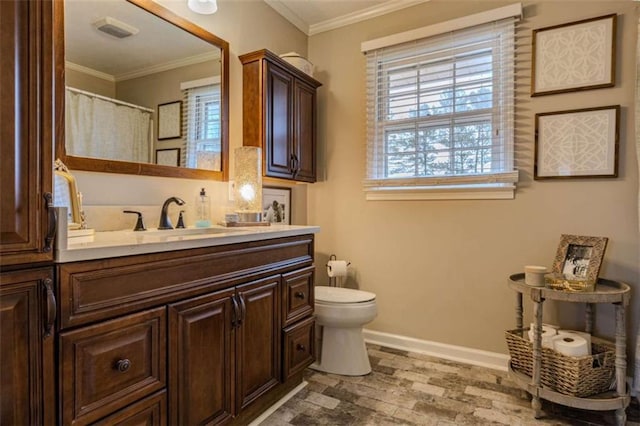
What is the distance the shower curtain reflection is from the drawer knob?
926 mm

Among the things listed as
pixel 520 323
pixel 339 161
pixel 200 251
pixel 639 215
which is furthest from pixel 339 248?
pixel 639 215

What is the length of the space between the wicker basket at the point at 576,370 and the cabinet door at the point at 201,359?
1.56 m

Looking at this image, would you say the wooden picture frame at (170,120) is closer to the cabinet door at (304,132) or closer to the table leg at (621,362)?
the cabinet door at (304,132)

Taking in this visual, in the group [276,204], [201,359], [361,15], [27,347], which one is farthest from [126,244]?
[361,15]

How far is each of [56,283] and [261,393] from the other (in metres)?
1.10

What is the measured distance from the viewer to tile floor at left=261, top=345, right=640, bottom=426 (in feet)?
5.80

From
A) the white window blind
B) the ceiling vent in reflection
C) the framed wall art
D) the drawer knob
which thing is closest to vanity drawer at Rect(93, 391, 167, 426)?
the drawer knob

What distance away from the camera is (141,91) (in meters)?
1.79

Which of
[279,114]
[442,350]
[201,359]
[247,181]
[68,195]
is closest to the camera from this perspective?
[68,195]

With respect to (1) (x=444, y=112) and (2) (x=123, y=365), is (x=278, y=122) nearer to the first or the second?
(1) (x=444, y=112)

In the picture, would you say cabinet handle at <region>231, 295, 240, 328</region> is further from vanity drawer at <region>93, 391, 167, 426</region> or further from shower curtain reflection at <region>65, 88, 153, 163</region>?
shower curtain reflection at <region>65, 88, 153, 163</region>

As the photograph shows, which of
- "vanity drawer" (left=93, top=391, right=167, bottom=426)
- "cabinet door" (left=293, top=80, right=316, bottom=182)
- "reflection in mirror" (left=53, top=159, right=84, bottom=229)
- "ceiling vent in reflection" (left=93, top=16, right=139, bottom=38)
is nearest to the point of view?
"vanity drawer" (left=93, top=391, right=167, bottom=426)

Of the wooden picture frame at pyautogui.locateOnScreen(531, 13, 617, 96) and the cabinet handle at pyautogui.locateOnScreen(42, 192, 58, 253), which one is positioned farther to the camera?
the wooden picture frame at pyautogui.locateOnScreen(531, 13, 617, 96)

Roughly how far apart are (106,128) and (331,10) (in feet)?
6.49
